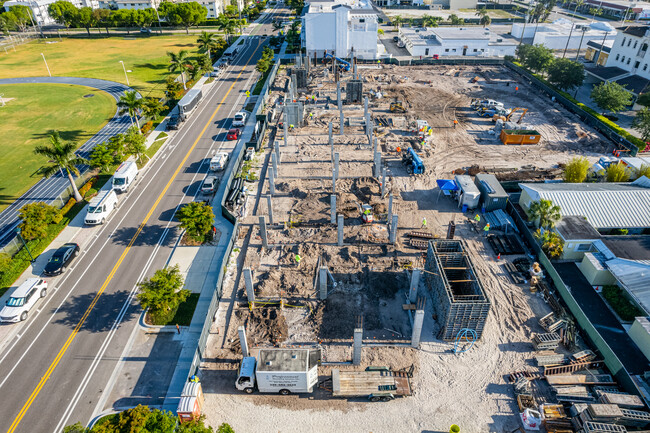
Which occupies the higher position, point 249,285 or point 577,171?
point 577,171

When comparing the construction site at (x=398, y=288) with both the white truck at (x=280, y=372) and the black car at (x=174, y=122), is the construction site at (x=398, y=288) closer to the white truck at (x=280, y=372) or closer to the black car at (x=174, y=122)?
the white truck at (x=280, y=372)

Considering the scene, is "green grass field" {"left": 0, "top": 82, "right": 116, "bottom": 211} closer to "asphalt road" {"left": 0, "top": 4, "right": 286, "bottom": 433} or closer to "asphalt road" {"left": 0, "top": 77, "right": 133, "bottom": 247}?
"asphalt road" {"left": 0, "top": 77, "right": 133, "bottom": 247}

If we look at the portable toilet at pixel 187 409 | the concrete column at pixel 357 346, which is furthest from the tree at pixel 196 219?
the concrete column at pixel 357 346

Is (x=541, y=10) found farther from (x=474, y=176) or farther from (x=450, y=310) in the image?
(x=450, y=310)

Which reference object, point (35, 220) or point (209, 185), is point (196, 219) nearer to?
point (209, 185)

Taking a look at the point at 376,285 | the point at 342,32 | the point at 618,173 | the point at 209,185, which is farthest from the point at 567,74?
the point at 209,185

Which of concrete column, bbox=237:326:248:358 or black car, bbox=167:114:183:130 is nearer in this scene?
concrete column, bbox=237:326:248:358

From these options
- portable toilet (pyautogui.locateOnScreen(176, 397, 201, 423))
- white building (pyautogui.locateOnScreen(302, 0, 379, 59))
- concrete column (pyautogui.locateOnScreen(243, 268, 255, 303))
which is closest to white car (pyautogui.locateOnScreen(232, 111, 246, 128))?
concrete column (pyautogui.locateOnScreen(243, 268, 255, 303))

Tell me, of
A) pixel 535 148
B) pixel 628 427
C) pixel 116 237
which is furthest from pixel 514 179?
pixel 116 237
